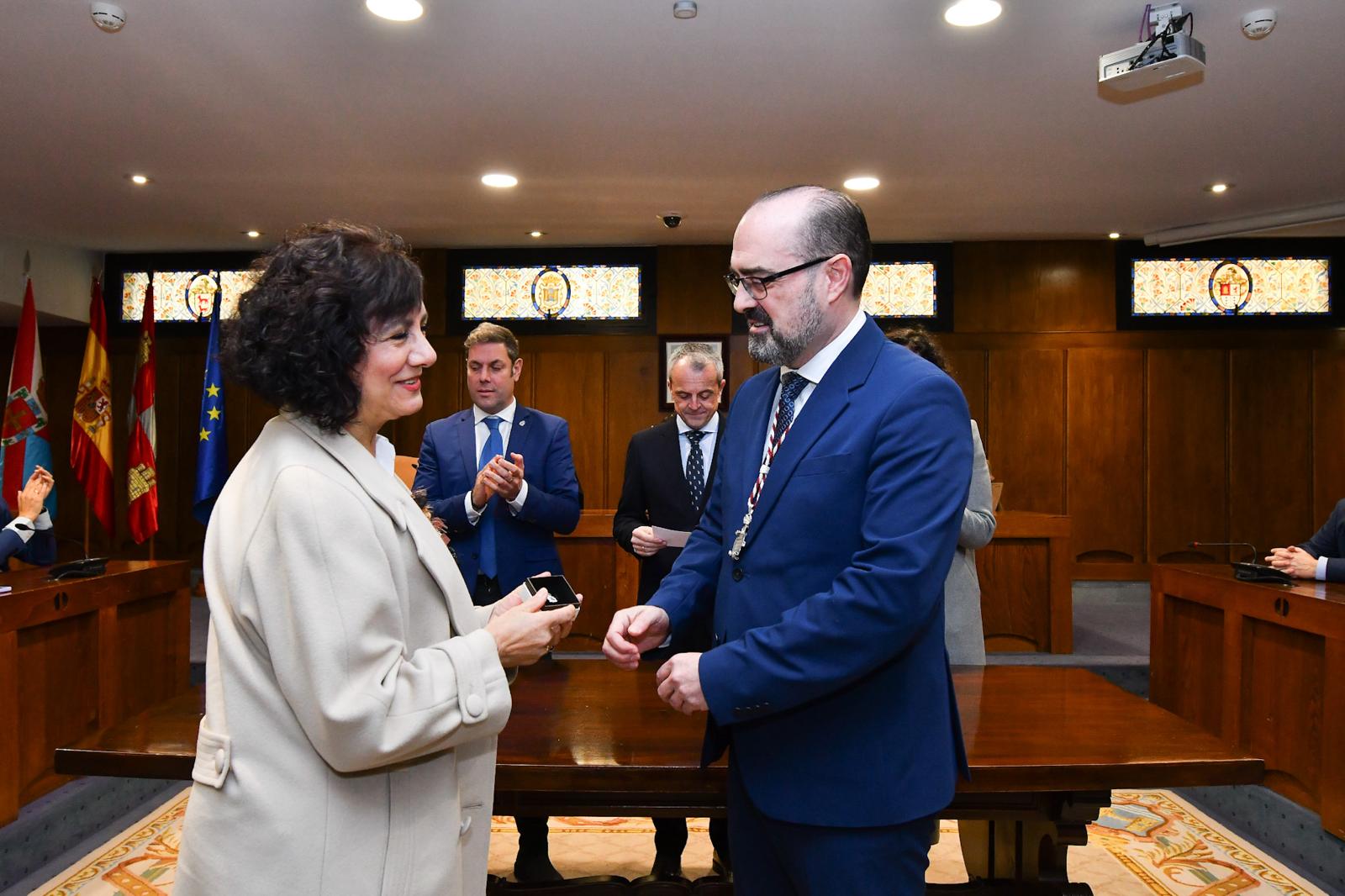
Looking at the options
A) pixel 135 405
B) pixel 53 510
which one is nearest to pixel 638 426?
pixel 135 405

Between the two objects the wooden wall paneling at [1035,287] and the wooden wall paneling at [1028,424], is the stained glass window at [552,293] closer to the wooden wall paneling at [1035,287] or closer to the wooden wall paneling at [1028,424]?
the wooden wall paneling at [1035,287]

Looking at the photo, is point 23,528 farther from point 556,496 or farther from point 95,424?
point 95,424

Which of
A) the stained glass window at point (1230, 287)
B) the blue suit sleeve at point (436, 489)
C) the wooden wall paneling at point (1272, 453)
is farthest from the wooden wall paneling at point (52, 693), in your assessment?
the wooden wall paneling at point (1272, 453)

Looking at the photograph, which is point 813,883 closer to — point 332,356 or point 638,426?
point 332,356

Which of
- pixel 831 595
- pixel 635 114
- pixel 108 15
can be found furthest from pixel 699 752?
pixel 635 114

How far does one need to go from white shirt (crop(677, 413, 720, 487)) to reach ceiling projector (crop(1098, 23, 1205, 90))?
212 cm

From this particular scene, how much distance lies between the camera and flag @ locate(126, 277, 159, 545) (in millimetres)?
7055

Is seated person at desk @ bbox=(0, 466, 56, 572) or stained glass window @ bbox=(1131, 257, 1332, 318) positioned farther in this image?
stained glass window @ bbox=(1131, 257, 1332, 318)

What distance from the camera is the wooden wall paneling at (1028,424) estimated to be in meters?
7.97

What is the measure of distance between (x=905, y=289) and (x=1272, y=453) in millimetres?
3325

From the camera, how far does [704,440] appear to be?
3.24 meters

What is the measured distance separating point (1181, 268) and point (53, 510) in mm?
9172

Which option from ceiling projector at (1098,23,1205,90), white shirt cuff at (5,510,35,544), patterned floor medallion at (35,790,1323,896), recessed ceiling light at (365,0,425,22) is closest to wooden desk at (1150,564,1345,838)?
patterned floor medallion at (35,790,1323,896)

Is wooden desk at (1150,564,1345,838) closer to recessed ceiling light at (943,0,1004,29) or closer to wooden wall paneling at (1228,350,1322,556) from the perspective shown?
recessed ceiling light at (943,0,1004,29)
